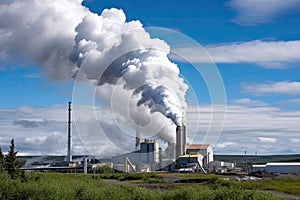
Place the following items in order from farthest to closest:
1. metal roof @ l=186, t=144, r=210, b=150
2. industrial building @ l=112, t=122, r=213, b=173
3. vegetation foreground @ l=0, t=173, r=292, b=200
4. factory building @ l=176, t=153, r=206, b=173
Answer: metal roof @ l=186, t=144, r=210, b=150, factory building @ l=176, t=153, r=206, b=173, industrial building @ l=112, t=122, r=213, b=173, vegetation foreground @ l=0, t=173, r=292, b=200

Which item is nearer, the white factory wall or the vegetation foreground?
the vegetation foreground

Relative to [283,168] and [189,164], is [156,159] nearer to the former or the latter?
[189,164]

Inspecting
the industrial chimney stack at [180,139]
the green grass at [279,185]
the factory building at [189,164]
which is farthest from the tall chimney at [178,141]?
the green grass at [279,185]

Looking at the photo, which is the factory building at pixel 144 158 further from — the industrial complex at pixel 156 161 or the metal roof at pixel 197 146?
the metal roof at pixel 197 146

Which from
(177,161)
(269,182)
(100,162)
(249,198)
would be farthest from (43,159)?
(249,198)

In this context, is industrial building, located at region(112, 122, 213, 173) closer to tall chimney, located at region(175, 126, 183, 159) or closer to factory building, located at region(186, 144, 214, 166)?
tall chimney, located at region(175, 126, 183, 159)

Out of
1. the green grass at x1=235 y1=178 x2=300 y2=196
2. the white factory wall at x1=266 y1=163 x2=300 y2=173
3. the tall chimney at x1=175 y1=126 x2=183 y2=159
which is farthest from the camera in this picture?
the white factory wall at x1=266 y1=163 x2=300 y2=173

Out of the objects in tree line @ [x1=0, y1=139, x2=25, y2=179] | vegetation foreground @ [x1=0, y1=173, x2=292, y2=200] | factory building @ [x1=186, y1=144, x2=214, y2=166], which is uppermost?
factory building @ [x1=186, y1=144, x2=214, y2=166]

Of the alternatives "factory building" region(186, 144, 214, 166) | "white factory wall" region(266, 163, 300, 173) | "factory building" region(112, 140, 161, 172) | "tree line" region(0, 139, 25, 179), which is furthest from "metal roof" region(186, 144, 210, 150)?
"tree line" region(0, 139, 25, 179)

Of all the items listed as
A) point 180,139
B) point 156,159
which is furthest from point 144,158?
point 180,139

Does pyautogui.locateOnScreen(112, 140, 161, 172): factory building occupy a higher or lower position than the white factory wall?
higher

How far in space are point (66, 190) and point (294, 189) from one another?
27.4m

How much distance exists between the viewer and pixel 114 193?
119 feet

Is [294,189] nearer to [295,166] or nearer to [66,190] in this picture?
[66,190]
